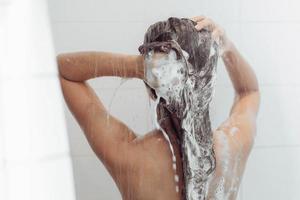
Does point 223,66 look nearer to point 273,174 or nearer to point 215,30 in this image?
point 215,30

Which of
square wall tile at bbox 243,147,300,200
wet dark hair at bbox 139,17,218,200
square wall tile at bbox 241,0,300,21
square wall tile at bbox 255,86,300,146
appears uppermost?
square wall tile at bbox 241,0,300,21

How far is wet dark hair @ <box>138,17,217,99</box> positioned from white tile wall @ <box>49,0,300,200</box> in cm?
3

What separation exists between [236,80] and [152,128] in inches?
7.1

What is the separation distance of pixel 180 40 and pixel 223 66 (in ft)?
0.39

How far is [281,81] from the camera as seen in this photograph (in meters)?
0.97

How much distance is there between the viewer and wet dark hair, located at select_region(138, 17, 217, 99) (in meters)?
0.81

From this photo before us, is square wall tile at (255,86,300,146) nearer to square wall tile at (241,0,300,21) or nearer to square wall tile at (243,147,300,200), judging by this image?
square wall tile at (243,147,300,200)

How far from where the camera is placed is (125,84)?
832 millimetres

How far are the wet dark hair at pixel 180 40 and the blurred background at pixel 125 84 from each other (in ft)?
0.08

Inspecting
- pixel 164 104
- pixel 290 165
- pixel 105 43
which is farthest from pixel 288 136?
pixel 105 43

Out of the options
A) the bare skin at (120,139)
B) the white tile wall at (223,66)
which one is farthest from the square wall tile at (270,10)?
the bare skin at (120,139)

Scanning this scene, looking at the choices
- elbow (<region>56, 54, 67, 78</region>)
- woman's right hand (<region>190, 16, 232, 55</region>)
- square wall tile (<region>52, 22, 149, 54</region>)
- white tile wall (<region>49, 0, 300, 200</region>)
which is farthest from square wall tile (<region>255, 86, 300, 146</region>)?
elbow (<region>56, 54, 67, 78</region>)

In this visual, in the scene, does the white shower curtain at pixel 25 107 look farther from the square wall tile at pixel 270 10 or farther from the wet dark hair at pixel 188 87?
the square wall tile at pixel 270 10

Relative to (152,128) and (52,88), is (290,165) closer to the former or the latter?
(152,128)
